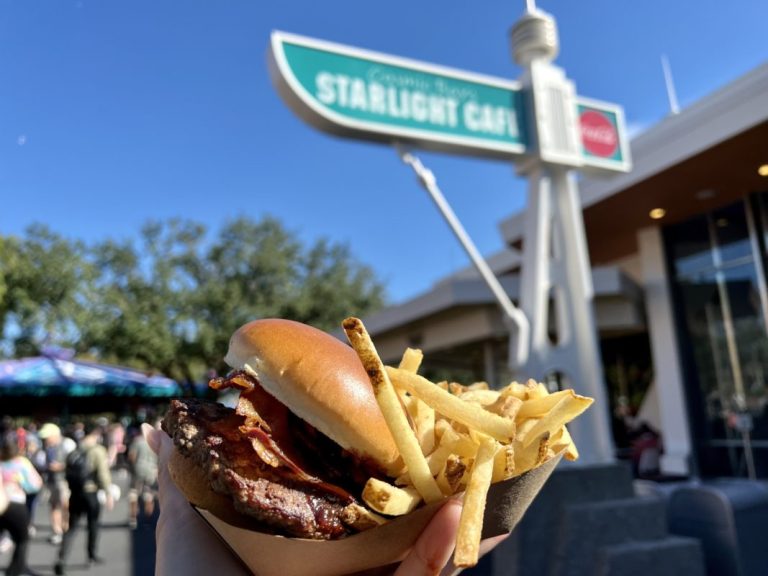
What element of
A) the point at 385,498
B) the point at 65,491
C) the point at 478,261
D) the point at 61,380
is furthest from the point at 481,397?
the point at 61,380

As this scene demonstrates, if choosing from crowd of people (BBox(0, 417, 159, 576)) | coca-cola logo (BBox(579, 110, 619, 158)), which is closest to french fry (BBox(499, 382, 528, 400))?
crowd of people (BBox(0, 417, 159, 576))

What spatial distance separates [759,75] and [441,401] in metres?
10.3

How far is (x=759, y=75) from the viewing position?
29.7 feet

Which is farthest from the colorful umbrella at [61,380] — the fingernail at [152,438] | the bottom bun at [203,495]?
the bottom bun at [203,495]

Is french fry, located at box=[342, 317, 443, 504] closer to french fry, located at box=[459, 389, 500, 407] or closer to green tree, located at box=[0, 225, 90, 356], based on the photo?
french fry, located at box=[459, 389, 500, 407]

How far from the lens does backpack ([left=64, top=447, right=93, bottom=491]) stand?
7.73m

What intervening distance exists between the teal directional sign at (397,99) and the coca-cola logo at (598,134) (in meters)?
0.23

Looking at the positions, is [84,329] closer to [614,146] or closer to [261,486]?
[614,146]

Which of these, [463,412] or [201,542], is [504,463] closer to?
[463,412]

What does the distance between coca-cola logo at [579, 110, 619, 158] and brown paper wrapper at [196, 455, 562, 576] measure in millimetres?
6946

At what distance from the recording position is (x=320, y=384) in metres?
1.37

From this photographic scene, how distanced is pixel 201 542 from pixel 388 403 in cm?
74

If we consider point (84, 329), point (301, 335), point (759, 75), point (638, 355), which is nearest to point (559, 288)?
point (759, 75)

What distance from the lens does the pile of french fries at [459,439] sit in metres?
1.17
